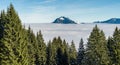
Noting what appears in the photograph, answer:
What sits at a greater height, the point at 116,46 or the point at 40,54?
the point at 116,46

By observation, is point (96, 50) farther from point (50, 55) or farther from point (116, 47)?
point (50, 55)

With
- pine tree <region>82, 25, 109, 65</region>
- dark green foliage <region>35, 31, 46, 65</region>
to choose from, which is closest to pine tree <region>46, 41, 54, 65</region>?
dark green foliage <region>35, 31, 46, 65</region>

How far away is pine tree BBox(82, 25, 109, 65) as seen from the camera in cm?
7369

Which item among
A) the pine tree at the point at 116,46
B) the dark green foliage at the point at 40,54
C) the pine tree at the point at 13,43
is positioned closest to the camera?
the pine tree at the point at 13,43

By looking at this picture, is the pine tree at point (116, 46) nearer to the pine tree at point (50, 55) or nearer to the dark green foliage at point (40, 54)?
the dark green foliage at point (40, 54)

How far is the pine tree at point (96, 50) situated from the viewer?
73.7 meters

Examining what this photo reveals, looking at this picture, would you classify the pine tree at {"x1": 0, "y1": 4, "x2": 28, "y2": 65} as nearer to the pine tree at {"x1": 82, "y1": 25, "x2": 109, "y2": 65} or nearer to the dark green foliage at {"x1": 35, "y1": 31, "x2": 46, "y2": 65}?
the pine tree at {"x1": 82, "y1": 25, "x2": 109, "y2": 65}

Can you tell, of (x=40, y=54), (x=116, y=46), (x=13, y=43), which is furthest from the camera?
(x=40, y=54)

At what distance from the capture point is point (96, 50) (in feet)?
243

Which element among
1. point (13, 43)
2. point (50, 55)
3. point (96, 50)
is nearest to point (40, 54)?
point (50, 55)

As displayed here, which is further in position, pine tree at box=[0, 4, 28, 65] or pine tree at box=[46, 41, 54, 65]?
pine tree at box=[46, 41, 54, 65]

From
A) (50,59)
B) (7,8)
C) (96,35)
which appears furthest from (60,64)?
(7,8)

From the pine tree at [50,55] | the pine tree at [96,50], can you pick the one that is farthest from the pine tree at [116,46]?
the pine tree at [50,55]

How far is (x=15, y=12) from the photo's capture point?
53281 mm
